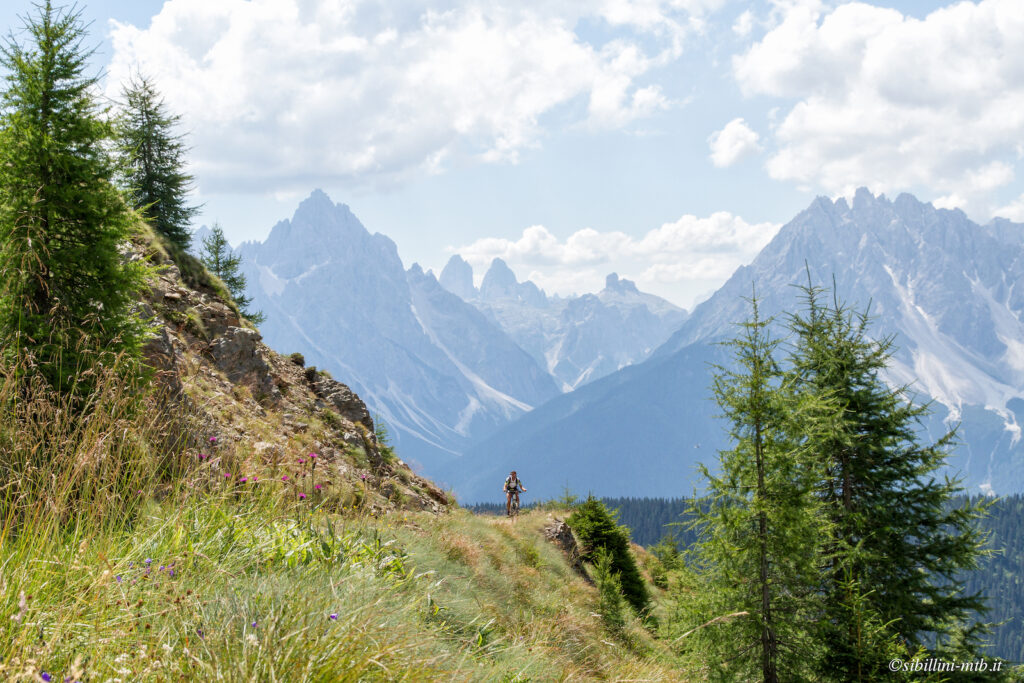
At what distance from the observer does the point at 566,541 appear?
17.5 meters

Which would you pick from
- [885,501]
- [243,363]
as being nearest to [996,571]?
[885,501]

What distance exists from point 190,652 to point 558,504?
2092 cm

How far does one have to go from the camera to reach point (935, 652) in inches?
457

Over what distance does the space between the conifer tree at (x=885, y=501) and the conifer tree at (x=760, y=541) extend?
1.60 metres

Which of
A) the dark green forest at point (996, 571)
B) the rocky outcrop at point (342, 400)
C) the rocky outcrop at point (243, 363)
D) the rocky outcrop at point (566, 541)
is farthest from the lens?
the dark green forest at point (996, 571)

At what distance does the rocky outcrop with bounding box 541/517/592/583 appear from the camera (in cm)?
1650

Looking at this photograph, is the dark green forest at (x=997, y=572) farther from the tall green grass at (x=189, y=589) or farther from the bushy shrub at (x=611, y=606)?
the tall green grass at (x=189, y=589)

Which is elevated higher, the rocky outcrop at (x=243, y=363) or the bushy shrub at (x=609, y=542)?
the rocky outcrop at (x=243, y=363)

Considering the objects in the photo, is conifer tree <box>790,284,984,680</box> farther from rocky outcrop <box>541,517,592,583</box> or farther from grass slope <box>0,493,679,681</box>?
grass slope <box>0,493,679,681</box>

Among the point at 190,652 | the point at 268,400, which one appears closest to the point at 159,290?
the point at 268,400

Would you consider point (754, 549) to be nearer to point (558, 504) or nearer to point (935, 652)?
point (935, 652)

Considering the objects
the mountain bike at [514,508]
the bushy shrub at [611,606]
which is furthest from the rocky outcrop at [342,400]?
the bushy shrub at [611,606]

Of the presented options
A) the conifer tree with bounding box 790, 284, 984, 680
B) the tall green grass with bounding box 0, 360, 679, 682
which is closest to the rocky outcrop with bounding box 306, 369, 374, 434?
the tall green grass with bounding box 0, 360, 679, 682

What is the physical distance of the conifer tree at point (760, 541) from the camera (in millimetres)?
9328
